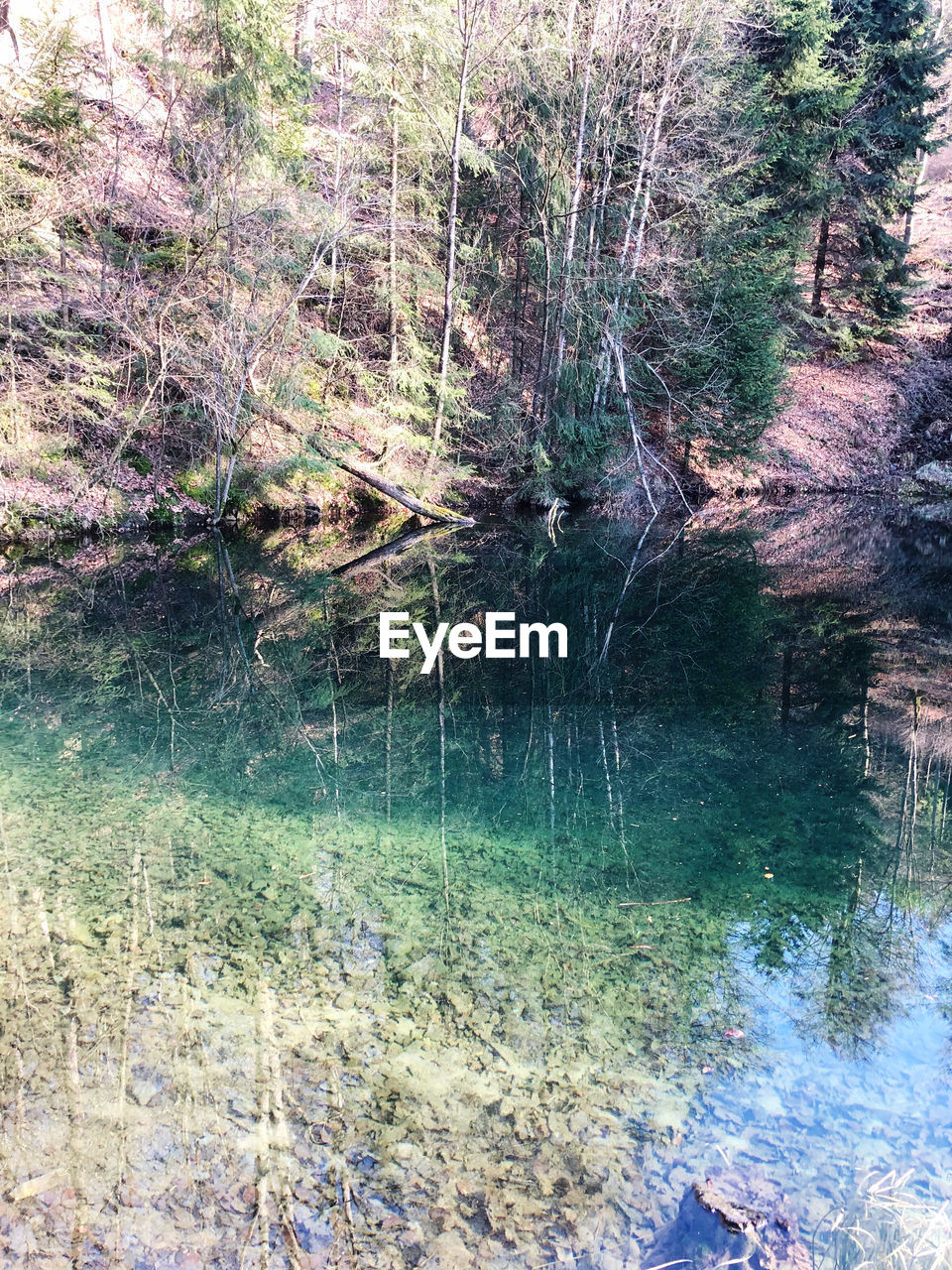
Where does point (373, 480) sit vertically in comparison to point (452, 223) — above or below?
below

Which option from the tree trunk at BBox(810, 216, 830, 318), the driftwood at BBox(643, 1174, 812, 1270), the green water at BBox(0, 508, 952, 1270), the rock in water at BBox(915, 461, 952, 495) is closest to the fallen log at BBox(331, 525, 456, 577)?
the green water at BBox(0, 508, 952, 1270)

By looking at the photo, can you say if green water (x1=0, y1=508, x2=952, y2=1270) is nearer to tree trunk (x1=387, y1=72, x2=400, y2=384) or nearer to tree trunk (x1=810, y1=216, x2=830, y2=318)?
tree trunk (x1=387, y1=72, x2=400, y2=384)

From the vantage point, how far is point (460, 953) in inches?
164

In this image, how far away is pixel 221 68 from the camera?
15.8m

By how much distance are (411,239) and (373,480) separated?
592 cm

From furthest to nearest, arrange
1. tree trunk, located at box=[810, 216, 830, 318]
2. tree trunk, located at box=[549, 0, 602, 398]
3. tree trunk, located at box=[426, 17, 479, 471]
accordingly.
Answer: tree trunk, located at box=[810, 216, 830, 318]
tree trunk, located at box=[549, 0, 602, 398]
tree trunk, located at box=[426, 17, 479, 471]

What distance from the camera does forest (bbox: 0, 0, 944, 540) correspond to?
1505cm

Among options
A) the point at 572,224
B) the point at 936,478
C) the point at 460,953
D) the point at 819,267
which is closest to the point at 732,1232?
the point at 460,953

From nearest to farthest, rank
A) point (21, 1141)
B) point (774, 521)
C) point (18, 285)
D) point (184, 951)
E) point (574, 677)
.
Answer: point (21, 1141) < point (184, 951) < point (574, 677) < point (18, 285) < point (774, 521)

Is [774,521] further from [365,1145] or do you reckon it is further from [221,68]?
[365,1145]

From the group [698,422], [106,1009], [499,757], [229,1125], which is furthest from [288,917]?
[698,422]

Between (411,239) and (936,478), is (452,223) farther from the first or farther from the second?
(936,478)

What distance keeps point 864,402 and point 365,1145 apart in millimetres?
29035

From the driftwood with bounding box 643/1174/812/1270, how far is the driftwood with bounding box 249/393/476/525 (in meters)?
16.5
